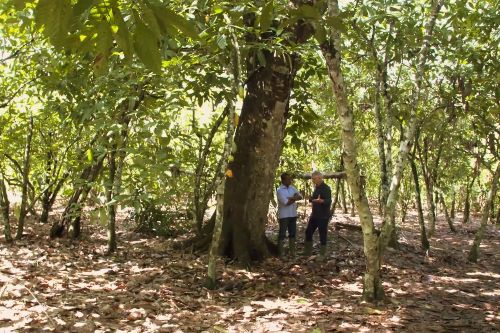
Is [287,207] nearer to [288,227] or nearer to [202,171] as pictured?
[288,227]

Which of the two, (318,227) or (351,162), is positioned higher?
(351,162)

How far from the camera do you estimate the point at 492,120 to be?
13.1 m

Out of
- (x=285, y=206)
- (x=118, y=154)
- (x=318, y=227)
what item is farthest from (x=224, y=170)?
(x=318, y=227)

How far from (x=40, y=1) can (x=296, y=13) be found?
4.64 ft

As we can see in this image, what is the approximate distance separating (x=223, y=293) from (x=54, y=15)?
4771 mm

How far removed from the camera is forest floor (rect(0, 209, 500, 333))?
4.76m

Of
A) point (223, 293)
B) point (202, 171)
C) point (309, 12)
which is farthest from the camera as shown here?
point (202, 171)

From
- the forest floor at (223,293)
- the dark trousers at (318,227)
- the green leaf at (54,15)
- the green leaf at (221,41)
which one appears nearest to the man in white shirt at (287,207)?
the dark trousers at (318,227)

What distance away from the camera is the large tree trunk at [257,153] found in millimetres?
7297

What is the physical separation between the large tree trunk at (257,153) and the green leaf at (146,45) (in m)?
5.39

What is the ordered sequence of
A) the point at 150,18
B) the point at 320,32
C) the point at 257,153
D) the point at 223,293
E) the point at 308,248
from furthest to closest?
the point at 308,248 → the point at 257,153 → the point at 223,293 → the point at 320,32 → the point at 150,18

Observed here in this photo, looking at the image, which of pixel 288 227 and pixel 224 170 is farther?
pixel 288 227

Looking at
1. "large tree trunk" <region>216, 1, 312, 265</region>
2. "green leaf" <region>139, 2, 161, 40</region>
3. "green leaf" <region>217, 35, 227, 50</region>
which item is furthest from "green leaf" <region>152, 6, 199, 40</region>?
"large tree trunk" <region>216, 1, 312, 265</region>

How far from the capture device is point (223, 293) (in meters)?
5.94
